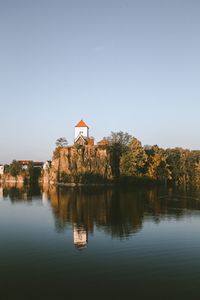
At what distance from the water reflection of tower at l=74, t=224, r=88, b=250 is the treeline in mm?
81345

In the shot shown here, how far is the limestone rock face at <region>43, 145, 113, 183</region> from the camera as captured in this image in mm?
132125

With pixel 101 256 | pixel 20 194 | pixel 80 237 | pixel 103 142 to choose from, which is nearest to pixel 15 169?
pixel 103 142

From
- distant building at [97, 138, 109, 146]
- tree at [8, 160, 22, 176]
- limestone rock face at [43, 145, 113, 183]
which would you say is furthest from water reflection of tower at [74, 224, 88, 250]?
tree at [8, 160, 22, 176]

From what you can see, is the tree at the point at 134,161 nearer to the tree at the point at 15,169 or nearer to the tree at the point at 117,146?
the tree at the point at 117,146

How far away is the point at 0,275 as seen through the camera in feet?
78.1

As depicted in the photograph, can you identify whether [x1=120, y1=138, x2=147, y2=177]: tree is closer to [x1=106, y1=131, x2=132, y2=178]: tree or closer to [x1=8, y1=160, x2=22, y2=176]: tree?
[x1=106, y1=131, x2=132, y2=178]: tree

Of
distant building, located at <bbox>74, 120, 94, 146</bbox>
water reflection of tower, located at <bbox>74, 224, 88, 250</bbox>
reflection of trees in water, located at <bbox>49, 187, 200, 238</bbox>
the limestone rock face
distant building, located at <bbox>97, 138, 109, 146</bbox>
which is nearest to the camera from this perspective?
water reflection of tower, located at <bbox>74, 224, 88, 250</bbox>

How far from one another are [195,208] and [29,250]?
37.7 meters

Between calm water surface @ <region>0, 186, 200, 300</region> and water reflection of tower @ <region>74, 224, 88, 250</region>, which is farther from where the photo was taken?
water reflection of tower @ <region>74, 224, 88, 250</region>

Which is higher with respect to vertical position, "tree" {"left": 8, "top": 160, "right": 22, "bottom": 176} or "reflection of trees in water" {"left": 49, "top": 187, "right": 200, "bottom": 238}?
"tree" {"left": 8, "top": 160, "right": 22, "bottom": 176}

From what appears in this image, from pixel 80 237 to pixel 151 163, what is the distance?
92.4m

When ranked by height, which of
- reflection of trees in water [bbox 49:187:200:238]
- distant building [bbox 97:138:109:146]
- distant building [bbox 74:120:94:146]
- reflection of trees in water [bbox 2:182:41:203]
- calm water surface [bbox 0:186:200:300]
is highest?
distant building [bbox 74:120:94:146]

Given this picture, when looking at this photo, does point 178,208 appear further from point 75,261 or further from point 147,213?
point 75,261

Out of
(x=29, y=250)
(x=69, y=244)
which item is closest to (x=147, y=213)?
(x=69, y=244)
